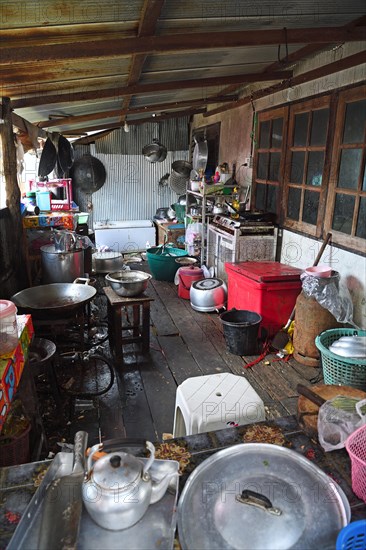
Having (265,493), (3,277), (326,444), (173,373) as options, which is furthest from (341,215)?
(3,277)

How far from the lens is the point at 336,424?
1.63 metres

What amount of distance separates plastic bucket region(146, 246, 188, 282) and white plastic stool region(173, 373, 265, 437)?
15.7 feet

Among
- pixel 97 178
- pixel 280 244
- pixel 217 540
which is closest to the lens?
pixel 217 540

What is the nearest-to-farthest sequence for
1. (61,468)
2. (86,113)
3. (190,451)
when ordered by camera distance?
(61,468) → (190,451) → (86,113)

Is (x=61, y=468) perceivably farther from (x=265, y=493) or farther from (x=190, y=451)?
(x=265, y=493)

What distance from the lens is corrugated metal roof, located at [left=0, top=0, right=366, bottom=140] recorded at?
7.92 feet

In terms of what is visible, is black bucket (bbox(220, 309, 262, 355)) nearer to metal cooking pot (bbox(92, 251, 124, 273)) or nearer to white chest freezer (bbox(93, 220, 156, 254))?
metal cooking pot (bbox(92, 251, 124, 273))

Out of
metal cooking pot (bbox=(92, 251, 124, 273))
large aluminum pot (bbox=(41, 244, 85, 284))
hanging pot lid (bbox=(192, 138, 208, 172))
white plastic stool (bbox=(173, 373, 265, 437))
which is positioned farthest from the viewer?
hanging pot lid (bbox=(192, 138, 208, 172))

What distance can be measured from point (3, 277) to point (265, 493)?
4.30m

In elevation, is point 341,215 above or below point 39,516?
above

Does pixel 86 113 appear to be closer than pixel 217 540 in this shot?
No

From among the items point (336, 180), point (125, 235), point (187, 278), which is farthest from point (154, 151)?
point (336, 180)

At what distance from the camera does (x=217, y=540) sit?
118 cm

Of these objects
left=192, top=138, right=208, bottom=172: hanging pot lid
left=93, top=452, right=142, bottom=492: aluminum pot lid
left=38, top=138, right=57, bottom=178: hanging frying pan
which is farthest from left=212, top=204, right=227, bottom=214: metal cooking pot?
left=93, top=452, right=142, bottom=492: aluminum pot lid
